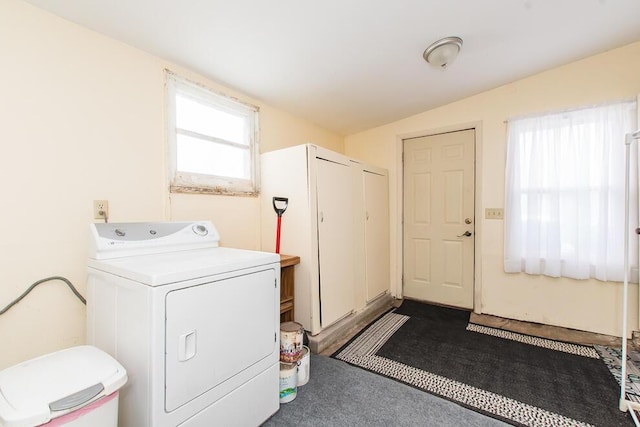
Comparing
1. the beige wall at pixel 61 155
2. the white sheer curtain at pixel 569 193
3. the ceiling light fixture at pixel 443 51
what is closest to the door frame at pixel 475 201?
the white sheer curtain at pixel 569 193

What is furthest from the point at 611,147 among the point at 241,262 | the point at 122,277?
the point at 122,277

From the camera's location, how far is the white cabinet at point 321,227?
7.30ft

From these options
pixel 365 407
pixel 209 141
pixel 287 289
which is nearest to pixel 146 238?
pixel 209 141

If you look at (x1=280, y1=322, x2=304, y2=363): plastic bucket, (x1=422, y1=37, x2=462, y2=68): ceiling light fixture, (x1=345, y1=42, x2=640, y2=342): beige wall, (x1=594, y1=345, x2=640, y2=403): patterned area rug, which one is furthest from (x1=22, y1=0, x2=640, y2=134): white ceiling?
(x1=594, y1=345, x2=640, y2=403): patterned area rug

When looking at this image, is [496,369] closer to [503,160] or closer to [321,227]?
[321,227]

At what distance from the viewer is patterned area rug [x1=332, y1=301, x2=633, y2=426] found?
1.57 metres

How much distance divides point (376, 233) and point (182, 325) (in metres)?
2.41

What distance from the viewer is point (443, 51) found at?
6.53 ft

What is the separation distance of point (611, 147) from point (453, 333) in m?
2.07

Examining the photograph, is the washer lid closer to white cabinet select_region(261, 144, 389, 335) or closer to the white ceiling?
white cabinet select_region(261, 144, 389, 335)

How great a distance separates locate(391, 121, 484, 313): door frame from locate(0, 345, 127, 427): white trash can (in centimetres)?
306

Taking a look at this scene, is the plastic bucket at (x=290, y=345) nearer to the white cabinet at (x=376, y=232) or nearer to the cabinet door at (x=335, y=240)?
the cabinet door at (x=335, y=240)

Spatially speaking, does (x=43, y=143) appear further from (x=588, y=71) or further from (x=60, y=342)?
(x=588, y=71)

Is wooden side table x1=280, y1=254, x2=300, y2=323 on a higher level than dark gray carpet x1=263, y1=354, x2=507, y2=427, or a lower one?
higher
